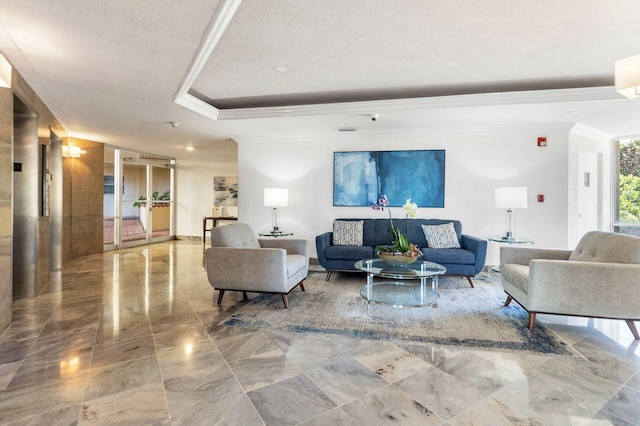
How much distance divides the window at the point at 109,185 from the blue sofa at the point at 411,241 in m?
5.23

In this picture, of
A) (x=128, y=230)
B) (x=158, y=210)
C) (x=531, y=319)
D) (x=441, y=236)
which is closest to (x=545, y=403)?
(x=531, y=319)

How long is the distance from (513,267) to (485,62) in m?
2.03

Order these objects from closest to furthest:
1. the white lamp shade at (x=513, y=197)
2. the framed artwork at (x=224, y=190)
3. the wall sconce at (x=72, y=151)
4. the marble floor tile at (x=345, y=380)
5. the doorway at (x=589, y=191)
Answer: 1. the marble floor tile at (x=345, y=380)
2. the white lamp shade at (x=513, y=197)
3. the doorway at (x=589, y=191)
4. the wall sconce at (x=72, y=151)
5. the framed artwork at (x=224, y=190)

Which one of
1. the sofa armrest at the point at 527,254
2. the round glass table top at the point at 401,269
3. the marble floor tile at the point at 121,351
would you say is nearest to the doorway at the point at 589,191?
the sofa armrest at the point at 527,254

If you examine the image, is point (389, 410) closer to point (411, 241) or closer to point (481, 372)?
point (481, 372)

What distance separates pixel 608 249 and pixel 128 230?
8.50 meters

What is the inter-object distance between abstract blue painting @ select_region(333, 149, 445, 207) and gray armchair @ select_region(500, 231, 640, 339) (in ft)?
8.34

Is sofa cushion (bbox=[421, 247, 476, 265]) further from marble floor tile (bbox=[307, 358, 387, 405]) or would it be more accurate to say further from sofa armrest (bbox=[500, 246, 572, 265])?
marble floor tile (bbox=[307, 358, 387, 405])

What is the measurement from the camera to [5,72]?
107 inches

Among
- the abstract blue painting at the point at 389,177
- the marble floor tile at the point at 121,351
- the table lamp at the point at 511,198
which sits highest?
the abstract blue painting at the point at 389,177

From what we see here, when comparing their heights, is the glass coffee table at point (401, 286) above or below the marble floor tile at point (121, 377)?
above

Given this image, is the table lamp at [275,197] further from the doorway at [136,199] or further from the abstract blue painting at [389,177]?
the doorway at [136,199]

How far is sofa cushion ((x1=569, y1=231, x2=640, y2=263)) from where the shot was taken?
2686 mm

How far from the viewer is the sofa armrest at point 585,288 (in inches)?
101
